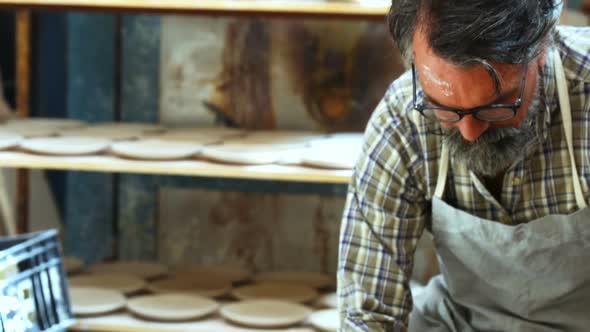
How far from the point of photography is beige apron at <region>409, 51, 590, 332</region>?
1.56 meters

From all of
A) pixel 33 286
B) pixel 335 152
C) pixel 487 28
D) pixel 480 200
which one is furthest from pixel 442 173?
pixel 33 286

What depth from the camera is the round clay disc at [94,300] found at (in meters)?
2.34

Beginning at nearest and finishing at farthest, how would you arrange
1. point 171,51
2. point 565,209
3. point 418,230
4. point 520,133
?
point 520,133 < point 565,209 < point 418,230 < point 171,51

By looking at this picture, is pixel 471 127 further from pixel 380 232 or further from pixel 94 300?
pixel 94 300

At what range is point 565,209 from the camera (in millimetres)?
1593

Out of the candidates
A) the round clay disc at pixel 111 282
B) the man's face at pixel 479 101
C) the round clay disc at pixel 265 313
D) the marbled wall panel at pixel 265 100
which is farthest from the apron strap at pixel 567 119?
the round clay disc at pixel 111 282

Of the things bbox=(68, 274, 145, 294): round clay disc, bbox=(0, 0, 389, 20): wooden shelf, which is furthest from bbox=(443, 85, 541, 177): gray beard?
bbox=(68, 274, 145, 294): round clay disc

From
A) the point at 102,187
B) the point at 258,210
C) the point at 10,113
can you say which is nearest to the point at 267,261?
the point at 258,210

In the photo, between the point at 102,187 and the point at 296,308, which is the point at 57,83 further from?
the point at 296,308

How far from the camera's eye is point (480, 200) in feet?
5.43

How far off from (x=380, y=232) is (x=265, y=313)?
2.53 feet

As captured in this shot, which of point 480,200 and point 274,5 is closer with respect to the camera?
point 480,200

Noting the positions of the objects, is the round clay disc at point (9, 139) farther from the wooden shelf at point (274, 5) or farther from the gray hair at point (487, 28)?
the gray hair at point (487, 28)

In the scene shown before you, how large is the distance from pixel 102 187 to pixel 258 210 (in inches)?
22.7
